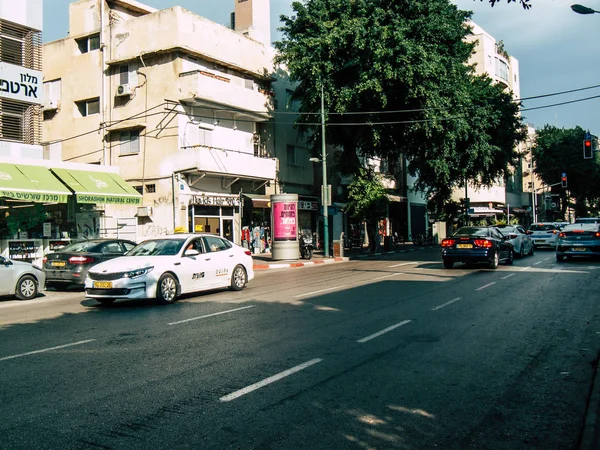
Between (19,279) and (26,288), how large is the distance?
33 centimetres

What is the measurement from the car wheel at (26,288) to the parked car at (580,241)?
1962 centimetres

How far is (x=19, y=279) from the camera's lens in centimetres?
1440

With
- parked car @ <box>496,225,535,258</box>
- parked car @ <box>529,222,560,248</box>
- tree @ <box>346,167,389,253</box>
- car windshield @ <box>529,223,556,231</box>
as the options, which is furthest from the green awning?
car windshield @ <box>529,223,556,231</box>

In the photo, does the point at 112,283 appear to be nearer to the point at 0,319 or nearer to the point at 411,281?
the point at 0,319

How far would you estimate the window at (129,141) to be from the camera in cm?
2881

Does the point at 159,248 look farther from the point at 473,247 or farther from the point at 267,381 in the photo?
the point at 473,247

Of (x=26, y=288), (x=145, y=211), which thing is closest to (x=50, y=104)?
(x=145, y=211)

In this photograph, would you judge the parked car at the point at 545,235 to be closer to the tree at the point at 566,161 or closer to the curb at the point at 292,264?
the curb at the point at 292,264

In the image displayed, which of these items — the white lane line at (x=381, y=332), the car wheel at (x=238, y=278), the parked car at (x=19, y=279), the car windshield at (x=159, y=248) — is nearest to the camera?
the white lane line at (x=381, y=332)

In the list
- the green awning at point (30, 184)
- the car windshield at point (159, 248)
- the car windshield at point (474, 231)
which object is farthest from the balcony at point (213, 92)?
the car windshield at point (159, 248)

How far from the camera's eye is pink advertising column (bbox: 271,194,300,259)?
26.0 meters

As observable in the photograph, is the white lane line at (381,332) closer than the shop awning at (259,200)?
Yes

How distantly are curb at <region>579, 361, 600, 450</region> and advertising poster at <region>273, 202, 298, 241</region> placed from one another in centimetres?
2098

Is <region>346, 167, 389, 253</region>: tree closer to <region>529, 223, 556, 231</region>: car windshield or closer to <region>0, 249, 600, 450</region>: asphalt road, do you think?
<region>529, 223, 556, 231</region>: car windshield
